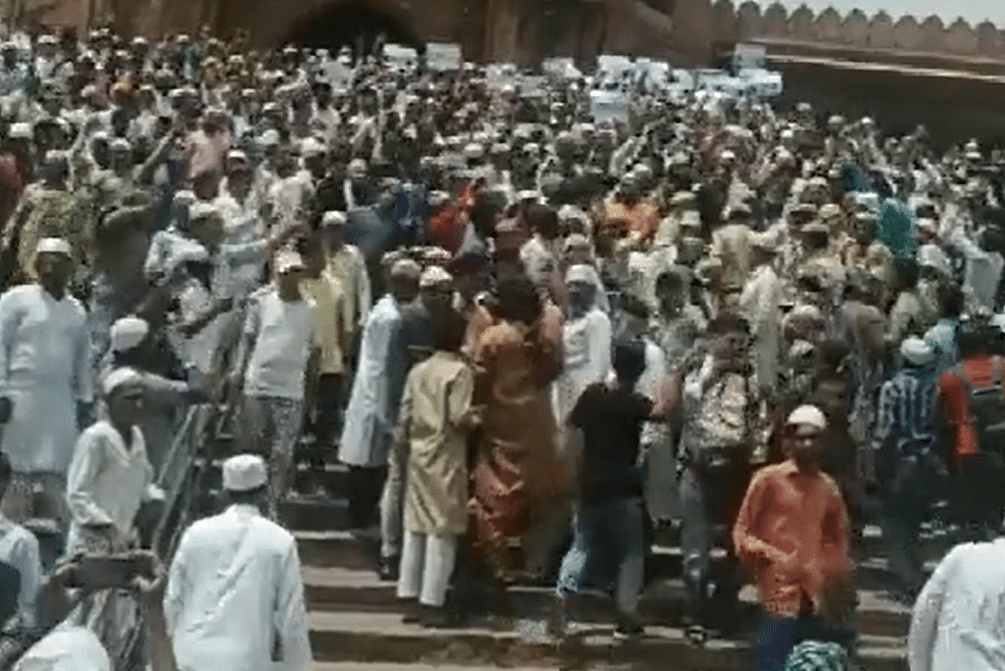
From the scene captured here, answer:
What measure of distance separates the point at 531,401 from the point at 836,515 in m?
2.00

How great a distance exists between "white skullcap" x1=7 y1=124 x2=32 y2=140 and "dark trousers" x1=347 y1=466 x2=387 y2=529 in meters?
3.39

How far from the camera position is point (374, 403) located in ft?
34.0

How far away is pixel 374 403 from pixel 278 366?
20.1 inches

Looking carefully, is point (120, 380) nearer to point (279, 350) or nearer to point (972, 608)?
point (279, 350)

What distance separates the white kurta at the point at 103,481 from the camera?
7.71 m

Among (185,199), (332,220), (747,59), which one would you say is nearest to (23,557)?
(332,220)

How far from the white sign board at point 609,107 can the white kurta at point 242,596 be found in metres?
12.6

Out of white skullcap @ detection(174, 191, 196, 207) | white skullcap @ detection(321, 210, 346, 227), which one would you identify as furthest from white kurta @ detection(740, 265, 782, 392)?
white skullcap @ detection(174, 191, 196, 207)

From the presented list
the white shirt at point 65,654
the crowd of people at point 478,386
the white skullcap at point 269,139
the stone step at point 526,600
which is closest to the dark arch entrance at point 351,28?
the white skullcap at point 269,139

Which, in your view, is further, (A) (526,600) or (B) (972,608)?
(A) (526,600)

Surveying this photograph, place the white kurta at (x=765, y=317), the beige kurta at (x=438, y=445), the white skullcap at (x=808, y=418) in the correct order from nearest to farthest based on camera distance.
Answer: the white skullcap at (x=808, y=418), the beige kurta at (x=438, y=445), the white kurta at (x=765, y=317)

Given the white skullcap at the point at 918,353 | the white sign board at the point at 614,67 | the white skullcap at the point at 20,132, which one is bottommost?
the white skullcap at the point at 918,353

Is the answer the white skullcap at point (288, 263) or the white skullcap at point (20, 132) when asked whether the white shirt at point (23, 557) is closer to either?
the white skullcap at point (288, 263)

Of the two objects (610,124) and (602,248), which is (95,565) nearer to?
(602,248)
